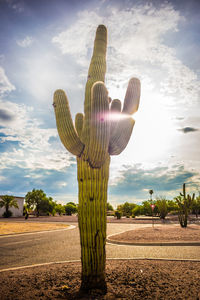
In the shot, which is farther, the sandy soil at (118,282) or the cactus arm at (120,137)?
the cactus arm at (120,137)

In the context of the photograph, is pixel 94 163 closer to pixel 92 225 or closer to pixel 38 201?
pixel 92 225

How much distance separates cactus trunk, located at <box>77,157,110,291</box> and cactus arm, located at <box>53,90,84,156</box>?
397mm

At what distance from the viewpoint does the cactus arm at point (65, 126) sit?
14.9 ft

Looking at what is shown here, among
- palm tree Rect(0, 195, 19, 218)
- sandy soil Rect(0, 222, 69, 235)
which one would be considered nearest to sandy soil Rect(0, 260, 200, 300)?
sandy soil Rect(0, 222, 69, 235)

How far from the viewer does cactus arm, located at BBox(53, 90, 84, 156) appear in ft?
14.9

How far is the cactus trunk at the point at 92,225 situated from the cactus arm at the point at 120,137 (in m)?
0.55

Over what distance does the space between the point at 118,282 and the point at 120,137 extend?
301 cm

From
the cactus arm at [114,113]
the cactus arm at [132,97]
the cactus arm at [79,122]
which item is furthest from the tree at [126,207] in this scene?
the cactus arm at [132,97]

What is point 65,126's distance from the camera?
465 cm

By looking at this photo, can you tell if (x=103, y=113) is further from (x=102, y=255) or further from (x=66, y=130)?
(x=102, y=255)

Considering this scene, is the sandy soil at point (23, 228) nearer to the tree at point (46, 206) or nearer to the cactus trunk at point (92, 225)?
the cactus trunk at point (92, 225)

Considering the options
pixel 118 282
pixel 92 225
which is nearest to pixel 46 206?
pixel 118 282

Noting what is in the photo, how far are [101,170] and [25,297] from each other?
2.58 meters

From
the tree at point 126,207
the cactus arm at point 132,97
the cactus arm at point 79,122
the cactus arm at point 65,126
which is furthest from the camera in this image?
the tree at point 126,207
